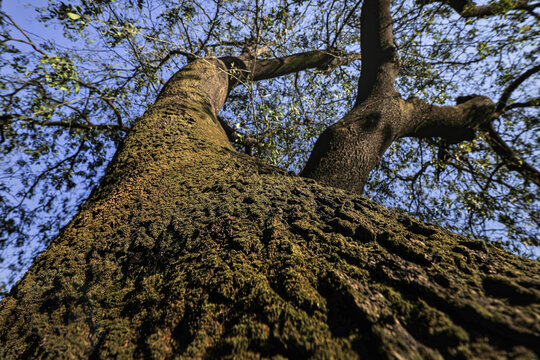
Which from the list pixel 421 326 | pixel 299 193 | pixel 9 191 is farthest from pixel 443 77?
pixel 9 191

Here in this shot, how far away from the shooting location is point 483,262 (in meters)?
0.89

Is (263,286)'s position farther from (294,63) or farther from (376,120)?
(294,63)

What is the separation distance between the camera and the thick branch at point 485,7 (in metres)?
2.51

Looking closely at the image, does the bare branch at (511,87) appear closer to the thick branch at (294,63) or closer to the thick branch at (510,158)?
the thick branch at (510,158)

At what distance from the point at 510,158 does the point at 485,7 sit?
2499mm

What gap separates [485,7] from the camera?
360cm

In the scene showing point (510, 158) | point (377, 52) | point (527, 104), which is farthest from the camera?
point (527, 104)

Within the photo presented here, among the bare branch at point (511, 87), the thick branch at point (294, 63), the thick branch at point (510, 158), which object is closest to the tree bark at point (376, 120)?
the bare branch at point (511, 87)

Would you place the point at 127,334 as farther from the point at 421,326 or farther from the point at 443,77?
the point at 443,77

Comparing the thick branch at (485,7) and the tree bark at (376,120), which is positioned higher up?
the thick branch at (485,7)

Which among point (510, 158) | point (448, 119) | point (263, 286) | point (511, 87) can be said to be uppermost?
point (511, 87)

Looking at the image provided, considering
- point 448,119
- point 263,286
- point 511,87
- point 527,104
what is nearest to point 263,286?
point 263,286

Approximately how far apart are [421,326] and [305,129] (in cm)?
510

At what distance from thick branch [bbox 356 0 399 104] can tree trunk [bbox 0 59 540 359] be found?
8.84 feet
